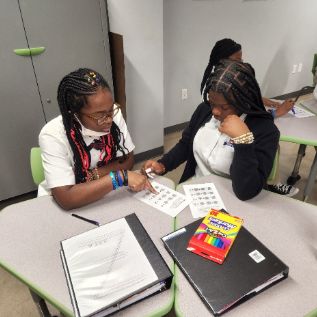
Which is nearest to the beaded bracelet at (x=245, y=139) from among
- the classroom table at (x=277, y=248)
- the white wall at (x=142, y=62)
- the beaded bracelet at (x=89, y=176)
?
the classroom table at (x=277, y=248)

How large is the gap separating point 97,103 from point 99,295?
74cm

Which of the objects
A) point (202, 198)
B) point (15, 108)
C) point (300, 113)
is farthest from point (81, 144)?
point (300, 113)

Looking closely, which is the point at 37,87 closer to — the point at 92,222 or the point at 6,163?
the point at 6,163

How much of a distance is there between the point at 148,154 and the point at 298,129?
64.3 inches

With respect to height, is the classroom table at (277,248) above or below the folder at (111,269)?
below

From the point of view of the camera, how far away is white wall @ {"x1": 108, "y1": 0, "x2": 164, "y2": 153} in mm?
2461

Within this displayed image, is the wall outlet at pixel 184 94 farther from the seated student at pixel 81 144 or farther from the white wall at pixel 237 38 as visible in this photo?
the seated student at pixel 81 144

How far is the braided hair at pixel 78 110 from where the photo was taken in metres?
1.22

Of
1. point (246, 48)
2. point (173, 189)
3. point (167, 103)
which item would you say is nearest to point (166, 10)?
point (167, 103)

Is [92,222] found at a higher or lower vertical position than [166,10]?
lower

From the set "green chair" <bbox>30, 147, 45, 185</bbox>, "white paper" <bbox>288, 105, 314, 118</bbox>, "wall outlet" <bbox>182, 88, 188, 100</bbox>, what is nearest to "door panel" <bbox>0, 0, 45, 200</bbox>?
"green chair" <bbox>30, 147, 45, 185</bbox>

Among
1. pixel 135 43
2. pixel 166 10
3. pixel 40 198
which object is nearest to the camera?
pixel 40 198

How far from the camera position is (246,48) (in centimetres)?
382

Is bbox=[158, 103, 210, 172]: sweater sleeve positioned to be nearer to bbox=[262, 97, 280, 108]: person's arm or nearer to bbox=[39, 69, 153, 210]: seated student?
bbox=[39, 69, 153, 210]: seated student
